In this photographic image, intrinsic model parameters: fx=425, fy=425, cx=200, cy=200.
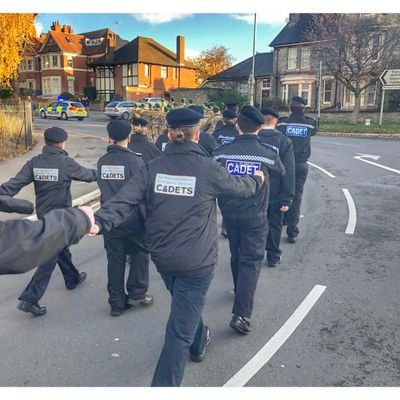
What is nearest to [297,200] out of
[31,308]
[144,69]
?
[31,308]

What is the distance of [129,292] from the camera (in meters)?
4.61

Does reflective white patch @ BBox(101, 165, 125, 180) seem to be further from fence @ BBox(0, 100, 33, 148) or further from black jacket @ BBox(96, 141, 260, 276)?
fence @ BBox(0, 100, 33, 148)

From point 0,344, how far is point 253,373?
7.47 feet

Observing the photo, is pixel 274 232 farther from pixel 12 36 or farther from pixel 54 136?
pixel 12 36

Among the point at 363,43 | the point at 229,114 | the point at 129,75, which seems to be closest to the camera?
the point at 229,114

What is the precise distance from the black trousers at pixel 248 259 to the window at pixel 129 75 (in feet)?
170

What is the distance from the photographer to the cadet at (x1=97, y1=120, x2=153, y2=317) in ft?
14.6

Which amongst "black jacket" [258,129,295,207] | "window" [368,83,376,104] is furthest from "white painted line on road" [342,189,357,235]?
"window" [368,83,376,104]

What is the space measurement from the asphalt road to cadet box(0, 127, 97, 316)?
24 cm

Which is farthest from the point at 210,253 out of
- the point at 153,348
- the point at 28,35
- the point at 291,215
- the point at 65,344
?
the point at 28,35

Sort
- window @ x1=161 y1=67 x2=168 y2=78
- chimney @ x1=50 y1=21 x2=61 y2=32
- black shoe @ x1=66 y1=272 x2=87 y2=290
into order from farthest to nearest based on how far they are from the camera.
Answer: chimney @ x1=50 y1=21 x2=61 y2=32 → window @ x1=161 y1=67 x2=168 y2=78 → black shoe @ x1=66 y1=272 x2=87 y2=290

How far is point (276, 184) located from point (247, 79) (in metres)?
41.1

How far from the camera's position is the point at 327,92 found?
1551 inches

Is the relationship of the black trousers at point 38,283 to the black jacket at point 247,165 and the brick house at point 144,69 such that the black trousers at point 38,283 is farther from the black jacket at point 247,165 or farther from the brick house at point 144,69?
the brick house at point 144,69
